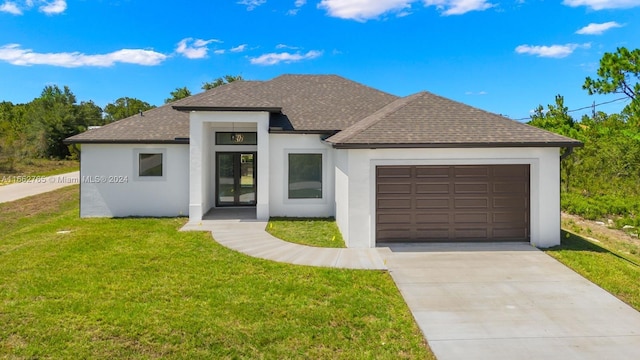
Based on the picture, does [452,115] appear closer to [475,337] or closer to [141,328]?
[475,337]

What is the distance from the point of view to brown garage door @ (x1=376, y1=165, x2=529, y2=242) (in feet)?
32.0

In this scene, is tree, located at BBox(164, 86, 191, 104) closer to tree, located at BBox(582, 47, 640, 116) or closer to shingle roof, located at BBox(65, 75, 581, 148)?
shingle roof, located at BBox(65, 75, 581, 148)

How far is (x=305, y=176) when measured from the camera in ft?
44.9

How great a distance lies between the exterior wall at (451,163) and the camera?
372 inches

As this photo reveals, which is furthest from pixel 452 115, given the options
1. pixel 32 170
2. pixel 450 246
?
pixel 32 170

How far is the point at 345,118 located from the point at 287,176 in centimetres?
350

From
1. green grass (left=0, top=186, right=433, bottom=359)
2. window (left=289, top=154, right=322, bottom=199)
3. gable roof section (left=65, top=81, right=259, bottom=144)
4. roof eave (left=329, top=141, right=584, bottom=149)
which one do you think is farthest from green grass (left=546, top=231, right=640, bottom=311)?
gable roof section (left=65, top=81, right=259, bottom=144)

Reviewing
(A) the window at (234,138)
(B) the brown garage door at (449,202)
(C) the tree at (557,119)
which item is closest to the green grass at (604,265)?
(B) the brown garage door at (449,202)

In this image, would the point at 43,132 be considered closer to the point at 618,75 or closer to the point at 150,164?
the point at 150,164

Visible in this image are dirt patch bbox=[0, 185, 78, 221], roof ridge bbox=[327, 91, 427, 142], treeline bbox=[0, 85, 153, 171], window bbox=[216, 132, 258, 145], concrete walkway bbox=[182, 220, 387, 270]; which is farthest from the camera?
treeline bbox=[0, 85, 153, 171]

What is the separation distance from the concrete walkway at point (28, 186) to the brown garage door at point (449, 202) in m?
19.7

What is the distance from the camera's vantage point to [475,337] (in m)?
4.95

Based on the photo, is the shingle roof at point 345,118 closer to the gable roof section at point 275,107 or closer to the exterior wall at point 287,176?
the gable roof section at point 275,107

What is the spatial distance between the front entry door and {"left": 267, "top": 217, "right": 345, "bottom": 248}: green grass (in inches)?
114
